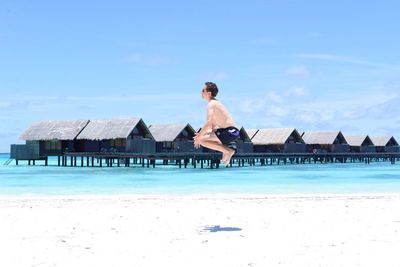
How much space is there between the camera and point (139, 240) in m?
6.02

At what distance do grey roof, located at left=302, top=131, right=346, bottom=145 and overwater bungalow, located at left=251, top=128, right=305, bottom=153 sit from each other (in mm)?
5004

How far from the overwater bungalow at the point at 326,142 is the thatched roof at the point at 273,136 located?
18.8ft

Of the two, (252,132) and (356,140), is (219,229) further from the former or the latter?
(356,140)

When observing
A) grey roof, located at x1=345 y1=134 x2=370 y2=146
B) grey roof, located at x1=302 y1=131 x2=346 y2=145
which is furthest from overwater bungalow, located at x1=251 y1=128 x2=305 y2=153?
grey roof, located at x1=345 y1=134 x2=370 y2=146

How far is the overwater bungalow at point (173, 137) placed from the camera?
4188 cm

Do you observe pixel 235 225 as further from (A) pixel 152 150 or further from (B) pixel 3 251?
(A) pixel 152 150

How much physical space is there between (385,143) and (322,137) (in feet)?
46.8

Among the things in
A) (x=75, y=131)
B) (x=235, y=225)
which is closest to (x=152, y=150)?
(x=75, y=131)

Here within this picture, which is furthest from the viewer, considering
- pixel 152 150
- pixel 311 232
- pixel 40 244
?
pixel 152 150

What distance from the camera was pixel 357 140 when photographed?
64875mm

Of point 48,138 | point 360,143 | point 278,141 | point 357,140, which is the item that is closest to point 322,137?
point 360,143

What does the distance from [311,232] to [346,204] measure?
4.03 meters

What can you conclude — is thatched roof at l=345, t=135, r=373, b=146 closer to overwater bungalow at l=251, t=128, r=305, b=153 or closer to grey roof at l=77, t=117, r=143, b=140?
overwater bungalow at l=251, t=128, r=305, b=153

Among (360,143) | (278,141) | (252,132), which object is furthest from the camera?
(360,143)
